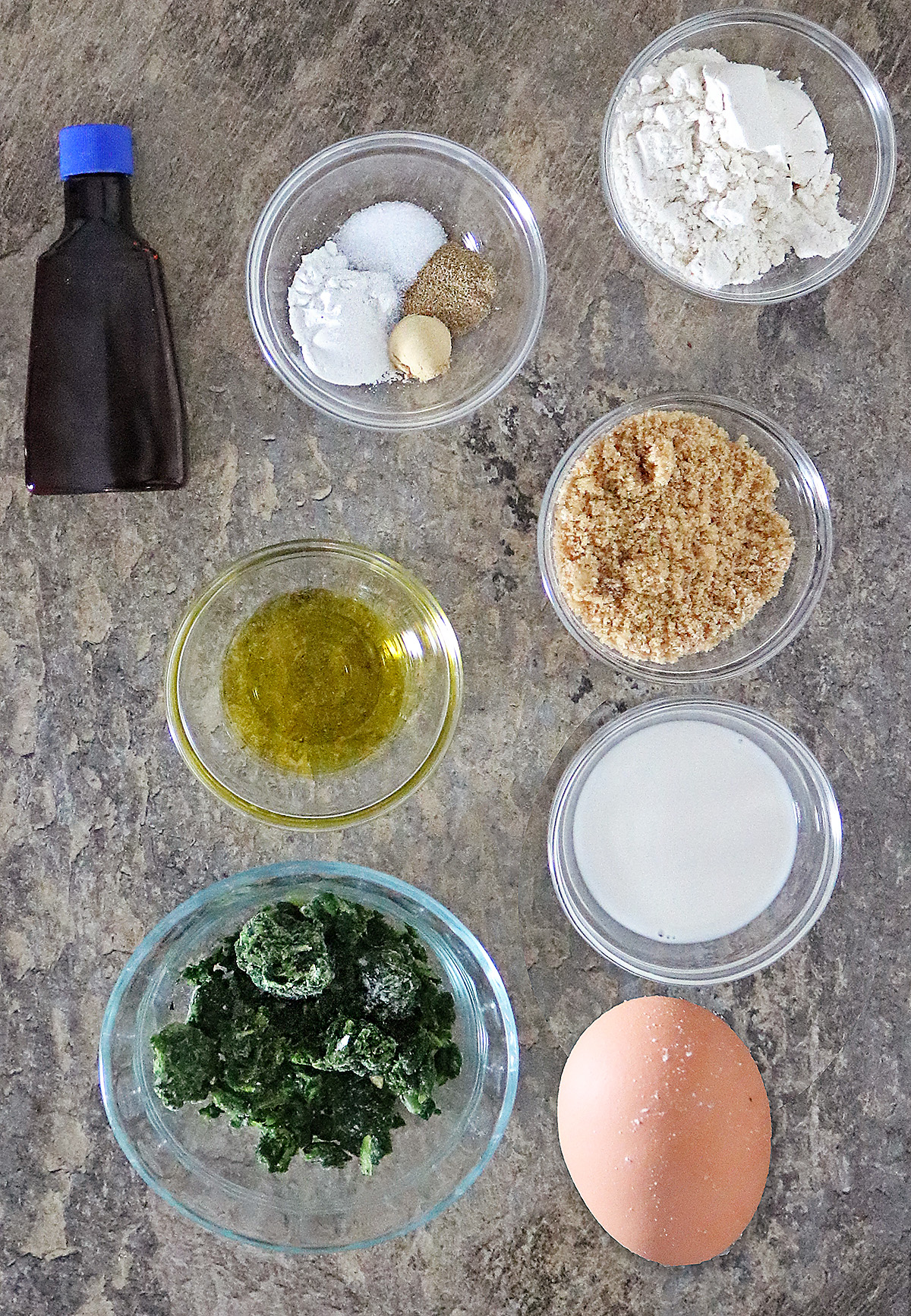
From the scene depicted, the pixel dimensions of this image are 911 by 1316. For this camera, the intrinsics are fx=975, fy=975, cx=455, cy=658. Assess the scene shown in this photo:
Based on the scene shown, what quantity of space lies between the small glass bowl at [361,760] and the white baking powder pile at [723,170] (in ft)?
1.79

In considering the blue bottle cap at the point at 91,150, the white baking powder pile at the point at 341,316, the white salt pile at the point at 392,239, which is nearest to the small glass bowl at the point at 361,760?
the white baking powder pile at the point at 341,316

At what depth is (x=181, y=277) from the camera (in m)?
1.26

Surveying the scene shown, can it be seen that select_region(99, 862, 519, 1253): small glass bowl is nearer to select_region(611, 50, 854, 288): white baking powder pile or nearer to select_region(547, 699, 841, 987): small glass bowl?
select_region(547, 699, 841, 987): small glass bowl

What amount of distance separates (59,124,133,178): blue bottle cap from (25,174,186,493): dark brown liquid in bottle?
A: 12 mm

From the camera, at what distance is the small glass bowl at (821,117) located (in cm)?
124

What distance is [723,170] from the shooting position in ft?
3.78

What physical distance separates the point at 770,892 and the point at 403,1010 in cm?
54

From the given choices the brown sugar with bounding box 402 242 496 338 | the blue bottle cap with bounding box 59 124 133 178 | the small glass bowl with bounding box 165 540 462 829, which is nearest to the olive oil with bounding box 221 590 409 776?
the small glass bowl with bounding box 165 540 462 829

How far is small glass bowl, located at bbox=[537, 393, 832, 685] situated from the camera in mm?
1247

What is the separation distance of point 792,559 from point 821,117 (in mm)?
561

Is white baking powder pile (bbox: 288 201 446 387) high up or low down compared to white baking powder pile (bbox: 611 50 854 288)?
down

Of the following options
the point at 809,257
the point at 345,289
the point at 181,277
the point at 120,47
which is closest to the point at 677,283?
the point at 809,257

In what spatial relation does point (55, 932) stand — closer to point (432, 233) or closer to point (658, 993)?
point (658, 993)

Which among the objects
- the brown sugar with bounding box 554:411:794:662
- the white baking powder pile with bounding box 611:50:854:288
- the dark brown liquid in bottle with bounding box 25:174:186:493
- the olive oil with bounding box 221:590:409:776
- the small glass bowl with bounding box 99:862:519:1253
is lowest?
the small glass bowl with bounding box 99:862:519:1253
